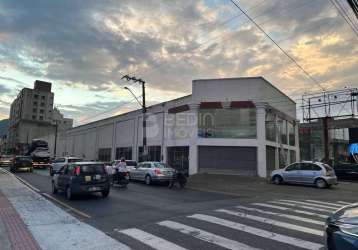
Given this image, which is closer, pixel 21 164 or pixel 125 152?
pixel 21 164

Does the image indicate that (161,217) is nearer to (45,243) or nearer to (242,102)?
(45,243)

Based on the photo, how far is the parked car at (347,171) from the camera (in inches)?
1091

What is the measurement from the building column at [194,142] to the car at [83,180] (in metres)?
14.3

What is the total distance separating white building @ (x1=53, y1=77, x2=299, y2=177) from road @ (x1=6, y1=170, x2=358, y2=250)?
15.4 metres

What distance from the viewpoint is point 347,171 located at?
2811 cm

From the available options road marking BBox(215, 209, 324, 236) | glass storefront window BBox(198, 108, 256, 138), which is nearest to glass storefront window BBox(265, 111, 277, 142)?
glass storefront window BBox(198, 108, 256, 138)

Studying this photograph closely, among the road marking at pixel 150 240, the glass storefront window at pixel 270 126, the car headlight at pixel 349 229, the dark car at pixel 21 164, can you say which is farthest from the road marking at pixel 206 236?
the dark car at pixel 21 164

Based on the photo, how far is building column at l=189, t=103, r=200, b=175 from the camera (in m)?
28.2

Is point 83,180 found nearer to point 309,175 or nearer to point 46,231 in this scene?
point 46,231

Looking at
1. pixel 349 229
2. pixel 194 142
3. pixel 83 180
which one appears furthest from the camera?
pixel 194 142

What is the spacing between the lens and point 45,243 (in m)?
6.71

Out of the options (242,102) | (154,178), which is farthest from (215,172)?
(154,178)

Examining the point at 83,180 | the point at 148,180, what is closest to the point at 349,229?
the point at 83,180

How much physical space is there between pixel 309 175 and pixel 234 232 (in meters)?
15.2
